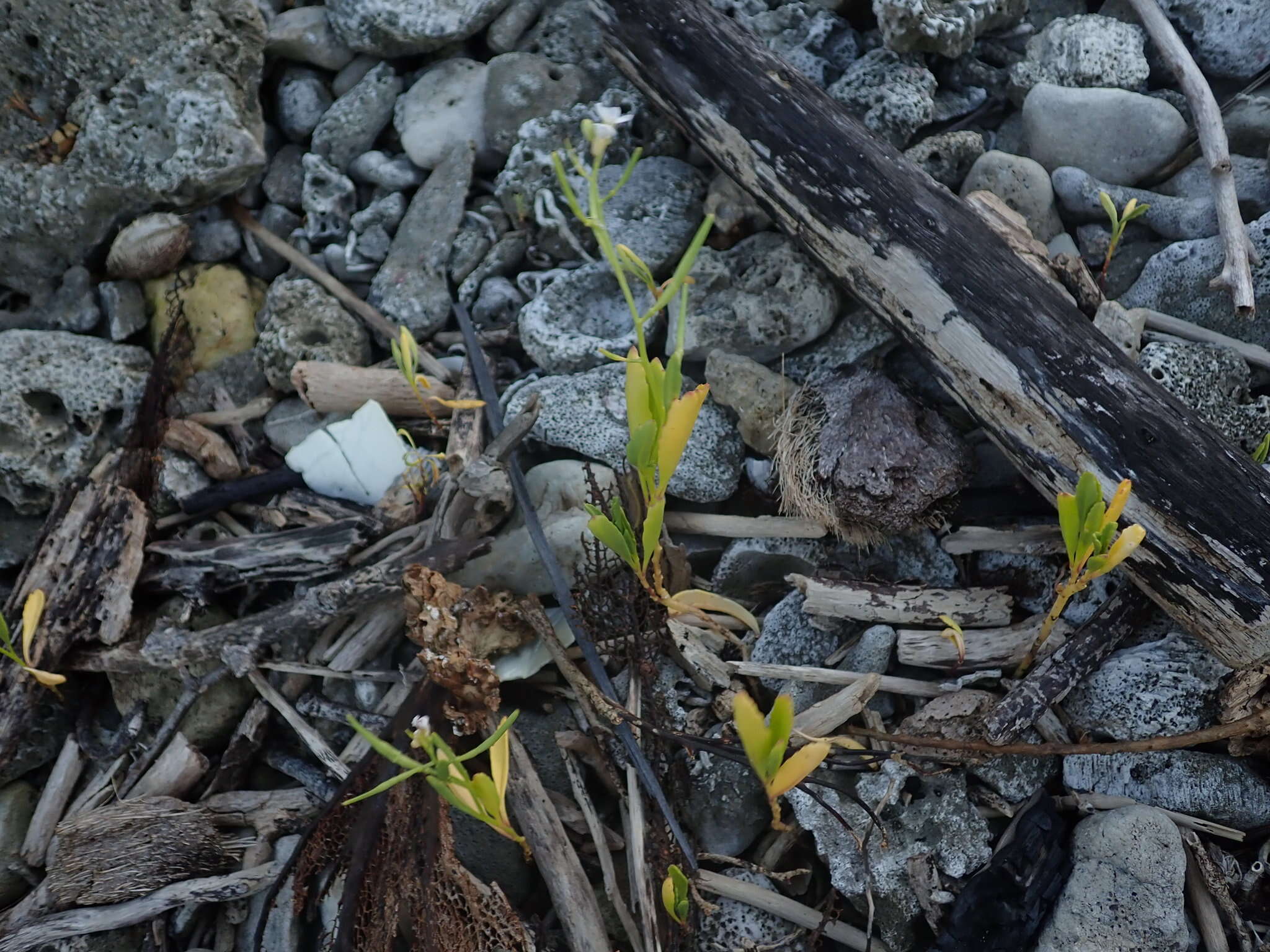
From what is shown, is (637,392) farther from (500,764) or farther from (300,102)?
(300,102)

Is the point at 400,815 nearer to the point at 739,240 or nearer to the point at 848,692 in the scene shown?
the point at 848,692

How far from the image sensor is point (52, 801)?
234 cm

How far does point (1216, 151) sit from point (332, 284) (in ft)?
8.40

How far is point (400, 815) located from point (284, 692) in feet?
1.97

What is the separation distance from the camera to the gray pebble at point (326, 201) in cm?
294

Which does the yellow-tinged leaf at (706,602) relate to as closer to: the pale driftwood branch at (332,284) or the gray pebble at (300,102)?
the pale driftwood branch at (332,284)

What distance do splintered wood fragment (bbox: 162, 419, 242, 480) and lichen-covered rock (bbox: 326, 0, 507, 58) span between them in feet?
4.67

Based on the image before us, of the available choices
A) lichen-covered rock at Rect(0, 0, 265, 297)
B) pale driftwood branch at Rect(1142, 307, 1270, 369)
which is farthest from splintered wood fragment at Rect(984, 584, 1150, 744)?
lichen-covered rock at Rect(0, 0, 265, 297)

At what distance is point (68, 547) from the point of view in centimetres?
246

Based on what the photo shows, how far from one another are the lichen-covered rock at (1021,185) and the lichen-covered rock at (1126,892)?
1.51 metres

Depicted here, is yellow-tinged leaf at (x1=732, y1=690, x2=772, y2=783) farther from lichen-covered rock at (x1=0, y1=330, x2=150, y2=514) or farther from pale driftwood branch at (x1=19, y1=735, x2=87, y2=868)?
lichen-covered rock at (x1=0, y1=330, x2=150, y2=514)

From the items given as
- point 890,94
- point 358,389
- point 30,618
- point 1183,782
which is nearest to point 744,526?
point 1183,782

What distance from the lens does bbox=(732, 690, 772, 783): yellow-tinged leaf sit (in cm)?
145

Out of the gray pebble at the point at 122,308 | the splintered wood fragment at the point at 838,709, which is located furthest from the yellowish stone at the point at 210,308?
the splintered wood fragment at the point at 838,709
